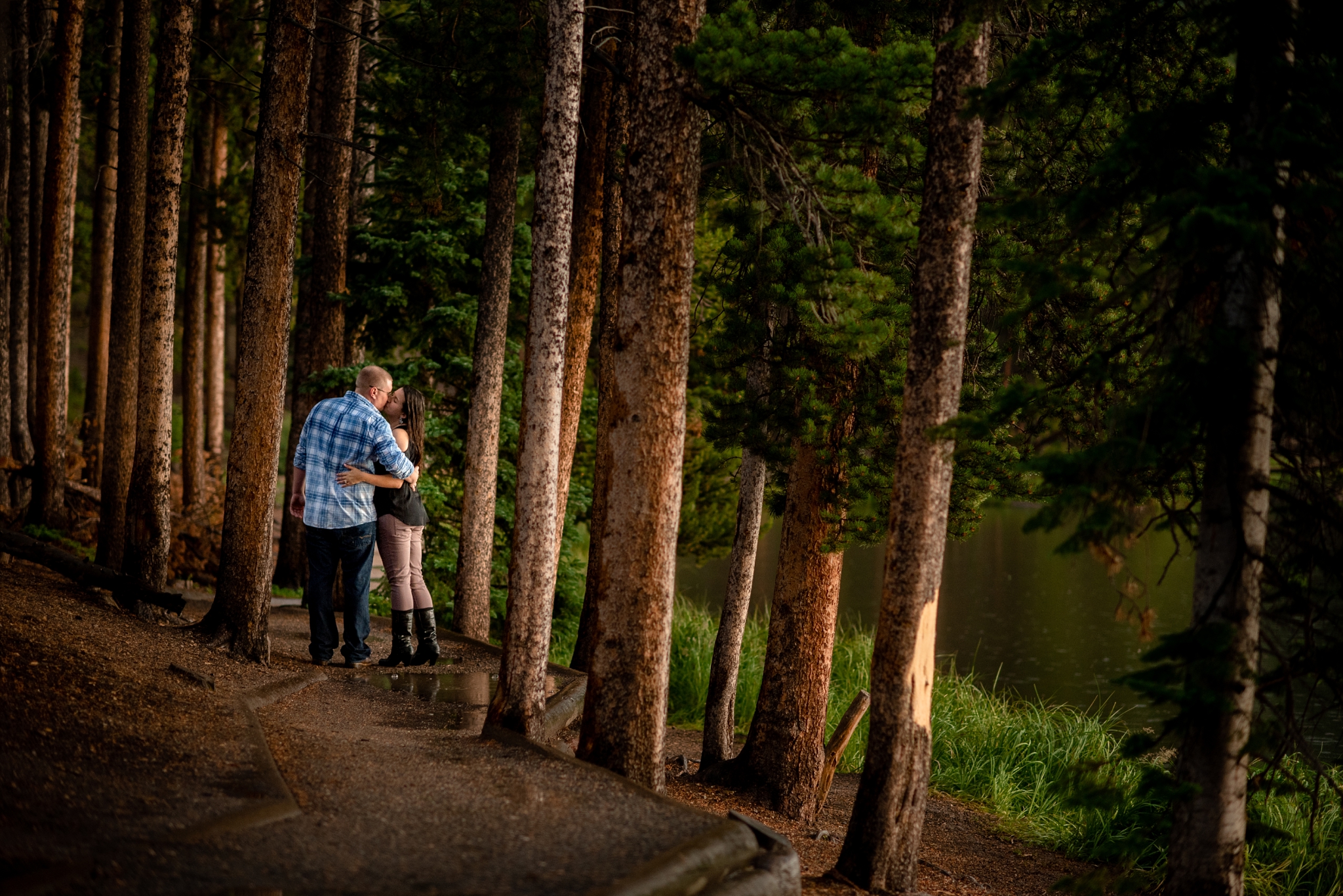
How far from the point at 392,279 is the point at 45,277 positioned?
16.0ft

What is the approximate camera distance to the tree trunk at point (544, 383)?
21.9 feet

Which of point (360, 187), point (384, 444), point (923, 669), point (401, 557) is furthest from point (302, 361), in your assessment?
point (923, 669)

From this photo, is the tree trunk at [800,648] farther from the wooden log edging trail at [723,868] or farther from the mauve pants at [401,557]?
the wooden log edging trail at [723,868]

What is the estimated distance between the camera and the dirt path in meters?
4.06

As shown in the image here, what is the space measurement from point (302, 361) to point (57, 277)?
390 centimetres

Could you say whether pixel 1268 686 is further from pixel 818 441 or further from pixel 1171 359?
pixel 818 441

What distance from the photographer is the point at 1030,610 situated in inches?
1037

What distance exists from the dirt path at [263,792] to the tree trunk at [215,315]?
544 inches

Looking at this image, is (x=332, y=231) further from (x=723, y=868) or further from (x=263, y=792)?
(x=723, y=868)

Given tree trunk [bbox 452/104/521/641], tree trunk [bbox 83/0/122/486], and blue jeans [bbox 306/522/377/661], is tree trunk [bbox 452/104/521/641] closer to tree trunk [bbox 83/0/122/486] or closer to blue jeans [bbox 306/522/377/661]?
blue jeans [bbox 306/522/377/661]

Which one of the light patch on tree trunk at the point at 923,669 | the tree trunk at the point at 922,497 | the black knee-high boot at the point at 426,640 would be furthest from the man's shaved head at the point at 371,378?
the light patch on tree trunk at the point at 923,669

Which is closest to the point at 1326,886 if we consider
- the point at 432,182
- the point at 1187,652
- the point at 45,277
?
the point at 1187,652

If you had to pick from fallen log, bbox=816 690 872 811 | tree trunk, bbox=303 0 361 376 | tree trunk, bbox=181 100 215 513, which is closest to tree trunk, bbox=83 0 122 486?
tree trunk, bbox=181 100 215 513

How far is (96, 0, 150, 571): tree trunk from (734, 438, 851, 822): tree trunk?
7.20 meters
